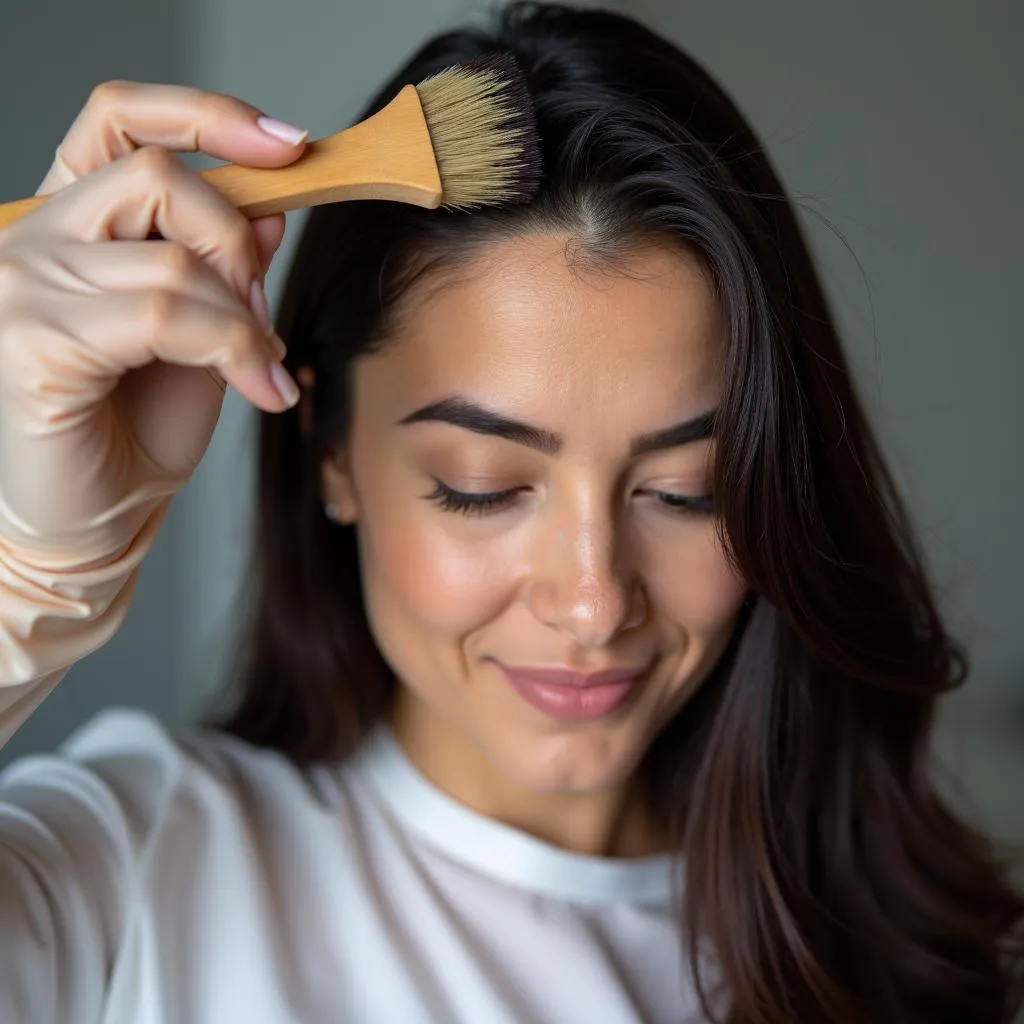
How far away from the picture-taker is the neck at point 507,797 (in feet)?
3.39

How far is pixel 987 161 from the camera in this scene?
1789 mm

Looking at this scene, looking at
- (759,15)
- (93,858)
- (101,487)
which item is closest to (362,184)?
(101,487)

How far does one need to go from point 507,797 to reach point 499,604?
0.24m

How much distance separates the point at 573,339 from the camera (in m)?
0.81

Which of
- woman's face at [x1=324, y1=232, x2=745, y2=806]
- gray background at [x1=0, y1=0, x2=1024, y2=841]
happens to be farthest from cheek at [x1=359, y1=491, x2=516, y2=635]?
gray background at [x1=0, y1=0, x2=1024, y2=841]

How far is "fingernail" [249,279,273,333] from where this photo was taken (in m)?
0.65

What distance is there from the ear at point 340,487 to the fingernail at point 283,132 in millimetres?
369

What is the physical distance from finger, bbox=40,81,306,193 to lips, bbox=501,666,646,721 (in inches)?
16.8

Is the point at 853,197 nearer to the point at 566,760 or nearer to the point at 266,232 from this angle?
the point at 566,760

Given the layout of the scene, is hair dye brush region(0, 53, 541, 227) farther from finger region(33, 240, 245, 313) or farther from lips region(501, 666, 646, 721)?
lips region(501, 666, 646, 721)

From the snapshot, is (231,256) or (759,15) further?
(759,15)

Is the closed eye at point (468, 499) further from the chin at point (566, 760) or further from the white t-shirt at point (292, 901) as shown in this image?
the white t-shirt at point (292, 901)

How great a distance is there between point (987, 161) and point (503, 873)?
132 centimetres

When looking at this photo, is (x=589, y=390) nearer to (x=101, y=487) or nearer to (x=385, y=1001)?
(x=101, y=487)
